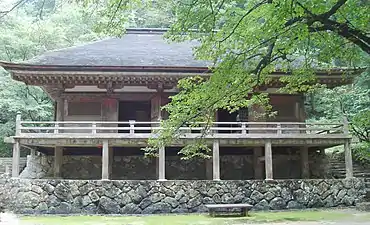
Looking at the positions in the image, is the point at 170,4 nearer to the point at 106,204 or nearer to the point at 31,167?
the point at 106,204

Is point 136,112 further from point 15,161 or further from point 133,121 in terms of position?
point 15,161

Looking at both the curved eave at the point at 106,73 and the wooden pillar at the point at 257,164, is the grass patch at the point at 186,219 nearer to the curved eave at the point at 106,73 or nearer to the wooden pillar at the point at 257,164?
the wooden pillar at the point at 257,164

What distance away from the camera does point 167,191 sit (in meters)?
13.6

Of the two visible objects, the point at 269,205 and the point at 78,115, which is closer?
the point at 269,205

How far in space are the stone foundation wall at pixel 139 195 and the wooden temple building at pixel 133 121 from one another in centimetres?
54

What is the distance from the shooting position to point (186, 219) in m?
11.7

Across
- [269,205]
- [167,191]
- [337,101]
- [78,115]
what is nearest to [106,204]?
[167,191]

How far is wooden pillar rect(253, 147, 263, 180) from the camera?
54.6 feet

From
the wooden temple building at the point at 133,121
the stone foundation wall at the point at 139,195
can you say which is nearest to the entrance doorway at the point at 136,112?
the wooden temple building at the point at 133,121

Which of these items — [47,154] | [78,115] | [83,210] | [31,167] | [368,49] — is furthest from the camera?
[47,154]

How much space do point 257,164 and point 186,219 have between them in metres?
5.89

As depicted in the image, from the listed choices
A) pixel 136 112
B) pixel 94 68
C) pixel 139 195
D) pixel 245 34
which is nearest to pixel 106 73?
pixel 94 68

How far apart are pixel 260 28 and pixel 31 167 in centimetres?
1335

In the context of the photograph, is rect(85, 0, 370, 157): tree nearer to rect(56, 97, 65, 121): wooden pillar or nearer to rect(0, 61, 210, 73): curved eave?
rect(0, 61, 210, 73): curved eave
